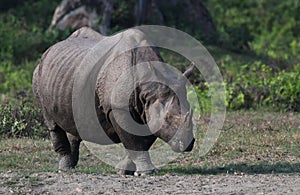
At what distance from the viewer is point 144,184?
795cm

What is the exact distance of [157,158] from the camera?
10.2 metres

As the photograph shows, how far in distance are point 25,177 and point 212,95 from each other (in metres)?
6.92

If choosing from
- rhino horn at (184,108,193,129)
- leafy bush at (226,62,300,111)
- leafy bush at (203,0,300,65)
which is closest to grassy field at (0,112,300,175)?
rhino horn at (184,108,193,129)

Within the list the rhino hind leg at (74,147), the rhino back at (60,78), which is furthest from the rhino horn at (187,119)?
the rhino hind leg at (74,147)

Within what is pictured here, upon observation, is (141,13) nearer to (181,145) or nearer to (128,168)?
(128,168)

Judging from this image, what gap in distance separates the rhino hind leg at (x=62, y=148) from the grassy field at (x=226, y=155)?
15cm

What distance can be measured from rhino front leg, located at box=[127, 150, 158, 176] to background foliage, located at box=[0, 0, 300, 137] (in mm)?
3596

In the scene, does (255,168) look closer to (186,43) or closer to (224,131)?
(224,131)

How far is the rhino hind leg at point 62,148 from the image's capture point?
967 cm

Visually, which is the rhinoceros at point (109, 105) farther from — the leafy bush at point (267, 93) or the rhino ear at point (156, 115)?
the leafy bush at point (267, 93)

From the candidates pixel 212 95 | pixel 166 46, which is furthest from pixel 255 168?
pixel 166 46

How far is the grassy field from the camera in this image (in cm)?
916

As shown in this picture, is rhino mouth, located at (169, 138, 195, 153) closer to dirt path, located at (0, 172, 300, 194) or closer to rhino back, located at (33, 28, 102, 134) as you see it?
dirt path, located at (0, 172, 300, 194)

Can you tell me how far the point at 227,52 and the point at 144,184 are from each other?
1179cm
